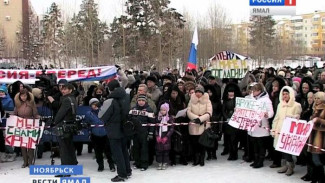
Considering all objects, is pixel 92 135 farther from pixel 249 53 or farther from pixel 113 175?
pixel 249 53

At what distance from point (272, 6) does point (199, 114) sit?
3.51 metres

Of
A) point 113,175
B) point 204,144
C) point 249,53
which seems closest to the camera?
point 113,175

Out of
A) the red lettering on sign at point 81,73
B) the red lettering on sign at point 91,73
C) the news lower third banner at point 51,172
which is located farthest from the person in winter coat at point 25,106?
the news lower third banner at point 51,172

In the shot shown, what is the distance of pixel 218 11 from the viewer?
46.2 m

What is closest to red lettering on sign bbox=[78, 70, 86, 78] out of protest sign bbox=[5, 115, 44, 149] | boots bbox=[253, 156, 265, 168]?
protest sign bbox=[5, 115, 44, 149]

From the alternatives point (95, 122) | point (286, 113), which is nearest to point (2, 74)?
point (95, 122)

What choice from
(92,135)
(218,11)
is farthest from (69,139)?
(218,11)

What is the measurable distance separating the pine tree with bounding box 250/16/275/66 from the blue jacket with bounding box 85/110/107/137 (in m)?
36.5

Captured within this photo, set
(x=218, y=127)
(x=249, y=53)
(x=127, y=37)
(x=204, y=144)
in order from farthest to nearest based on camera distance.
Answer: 1. (x=249, y=53)
2. (x=127, y=37)
3. (x=218, y=127)
4. (x=204, y=144)

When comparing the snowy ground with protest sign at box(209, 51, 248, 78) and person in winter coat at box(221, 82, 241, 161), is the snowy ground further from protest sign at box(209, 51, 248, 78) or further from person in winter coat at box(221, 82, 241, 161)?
protest sign at box(209, 51, 248, 78)

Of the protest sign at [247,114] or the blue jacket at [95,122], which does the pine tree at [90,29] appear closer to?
the blue jacket at [95,122]

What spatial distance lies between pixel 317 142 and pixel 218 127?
2.82 meters

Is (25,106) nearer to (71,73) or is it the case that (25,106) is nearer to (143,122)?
(71,73)

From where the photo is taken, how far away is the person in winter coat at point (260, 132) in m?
8.61
